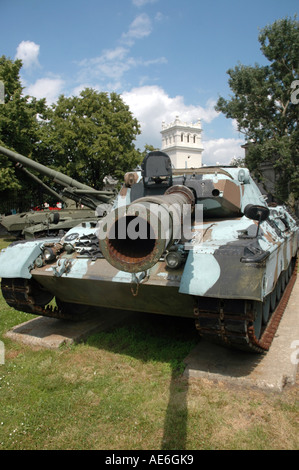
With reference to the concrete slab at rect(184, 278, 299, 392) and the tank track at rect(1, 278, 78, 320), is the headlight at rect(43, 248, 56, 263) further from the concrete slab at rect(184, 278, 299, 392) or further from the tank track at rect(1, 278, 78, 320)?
the concrete slab at rect(184, 278, 299, 392)

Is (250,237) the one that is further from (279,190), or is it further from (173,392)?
(279,190)

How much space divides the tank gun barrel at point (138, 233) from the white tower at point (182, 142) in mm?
38133

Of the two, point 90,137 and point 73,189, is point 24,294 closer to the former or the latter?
point 73,189

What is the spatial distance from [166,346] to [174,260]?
1709mm

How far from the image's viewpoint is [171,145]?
138ft

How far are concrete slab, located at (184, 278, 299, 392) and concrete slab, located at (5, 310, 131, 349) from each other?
5.93ft

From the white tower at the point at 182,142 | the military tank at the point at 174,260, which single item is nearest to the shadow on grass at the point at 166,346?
the military tank at the point at 174,260

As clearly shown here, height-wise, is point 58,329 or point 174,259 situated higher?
point 174,259

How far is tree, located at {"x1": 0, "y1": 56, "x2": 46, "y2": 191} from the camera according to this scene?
22.8 m

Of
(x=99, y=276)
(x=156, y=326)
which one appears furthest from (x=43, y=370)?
(x=156, y=326)

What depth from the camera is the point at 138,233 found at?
305cm

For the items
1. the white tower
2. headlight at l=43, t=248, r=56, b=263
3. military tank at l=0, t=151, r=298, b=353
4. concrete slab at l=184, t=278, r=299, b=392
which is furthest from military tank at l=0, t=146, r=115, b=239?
the white tower

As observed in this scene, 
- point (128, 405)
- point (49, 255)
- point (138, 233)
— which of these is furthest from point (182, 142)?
point (138, 233)
